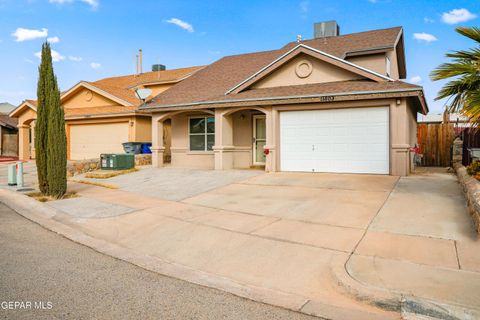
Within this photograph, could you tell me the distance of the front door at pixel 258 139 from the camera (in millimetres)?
16406

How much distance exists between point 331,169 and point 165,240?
27.9 feet

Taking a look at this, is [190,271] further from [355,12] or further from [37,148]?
[355,12]

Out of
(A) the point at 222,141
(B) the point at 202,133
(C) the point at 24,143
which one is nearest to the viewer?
(A) the point at 222,141

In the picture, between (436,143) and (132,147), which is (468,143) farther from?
(132,147)

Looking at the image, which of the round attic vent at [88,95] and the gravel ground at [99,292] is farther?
the round attic vent at [88,95]

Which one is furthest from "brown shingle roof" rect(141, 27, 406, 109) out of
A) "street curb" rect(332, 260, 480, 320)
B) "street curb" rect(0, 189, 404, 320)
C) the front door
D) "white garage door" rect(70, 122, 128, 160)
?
"street curb" rect(332, 260, 480, 320)

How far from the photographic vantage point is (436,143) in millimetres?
18094

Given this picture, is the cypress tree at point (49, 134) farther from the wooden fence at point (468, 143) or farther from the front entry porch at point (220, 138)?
the wooden fence at point (468, 143)

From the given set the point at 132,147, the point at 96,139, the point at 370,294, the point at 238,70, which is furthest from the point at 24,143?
the point at 370,294

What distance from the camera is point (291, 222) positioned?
7.08 metres

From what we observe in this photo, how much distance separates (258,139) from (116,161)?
651 cm

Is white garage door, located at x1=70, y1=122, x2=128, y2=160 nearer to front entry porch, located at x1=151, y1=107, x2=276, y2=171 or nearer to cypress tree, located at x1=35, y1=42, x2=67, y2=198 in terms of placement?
front entry porch, located at x1=151, y1=107, x2=276, y2=171

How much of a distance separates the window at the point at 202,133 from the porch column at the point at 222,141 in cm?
157

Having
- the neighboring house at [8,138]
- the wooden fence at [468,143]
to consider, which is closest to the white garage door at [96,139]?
the neighboring house at [8,138]
